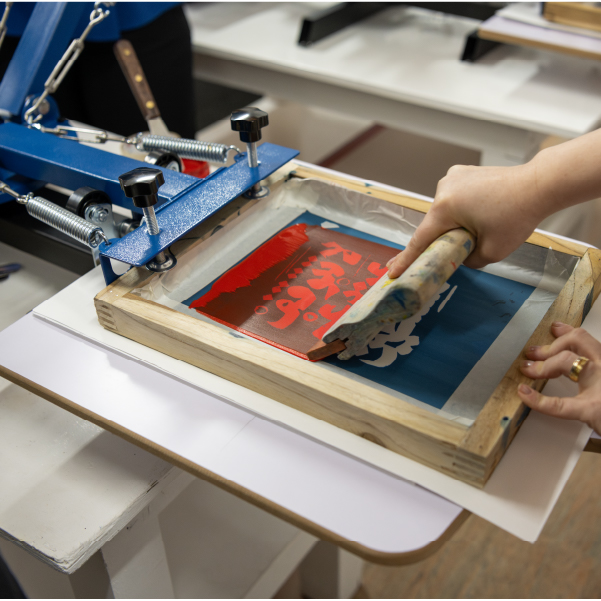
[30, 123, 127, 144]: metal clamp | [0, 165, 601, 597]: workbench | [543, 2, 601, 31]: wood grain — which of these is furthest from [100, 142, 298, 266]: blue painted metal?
[543, 2, 601, 31]: wood grain

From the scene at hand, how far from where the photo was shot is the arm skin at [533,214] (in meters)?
0.58

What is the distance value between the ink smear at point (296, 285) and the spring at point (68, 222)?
0.15 metres

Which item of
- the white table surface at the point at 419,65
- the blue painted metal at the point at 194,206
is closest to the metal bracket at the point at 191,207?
the blue painted metal at the point at 194,206

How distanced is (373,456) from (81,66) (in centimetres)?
114

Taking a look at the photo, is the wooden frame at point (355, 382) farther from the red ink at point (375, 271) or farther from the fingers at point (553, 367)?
the red ink at point (375, 271)

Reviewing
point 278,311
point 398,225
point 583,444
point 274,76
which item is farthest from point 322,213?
point 274,76

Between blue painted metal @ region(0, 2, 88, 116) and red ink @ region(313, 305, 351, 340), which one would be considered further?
blue painted metal @ region(0, 2, 88, 116)

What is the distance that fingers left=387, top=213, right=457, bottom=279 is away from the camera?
26.4 inches

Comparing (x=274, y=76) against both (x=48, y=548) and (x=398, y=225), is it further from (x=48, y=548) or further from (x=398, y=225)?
(x=48, y=548)

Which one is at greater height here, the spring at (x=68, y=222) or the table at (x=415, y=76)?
the spring at (x=68, y=222)

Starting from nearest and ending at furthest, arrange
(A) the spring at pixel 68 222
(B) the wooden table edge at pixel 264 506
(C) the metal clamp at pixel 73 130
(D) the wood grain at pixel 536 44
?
(B) the wooden table edge at pixel 264 506 < (A) the spring at pixel 68 222 < (C) the metal clamp at pixel 73 130 < (D) the wood grain at pixel 536 44

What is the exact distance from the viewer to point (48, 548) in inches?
24.2

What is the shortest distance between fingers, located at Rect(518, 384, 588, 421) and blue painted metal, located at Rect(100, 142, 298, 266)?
0.43 m

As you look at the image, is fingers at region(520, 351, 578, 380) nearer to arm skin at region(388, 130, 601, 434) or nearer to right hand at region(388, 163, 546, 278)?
arm skin at region(388, 130, 601, 434)
